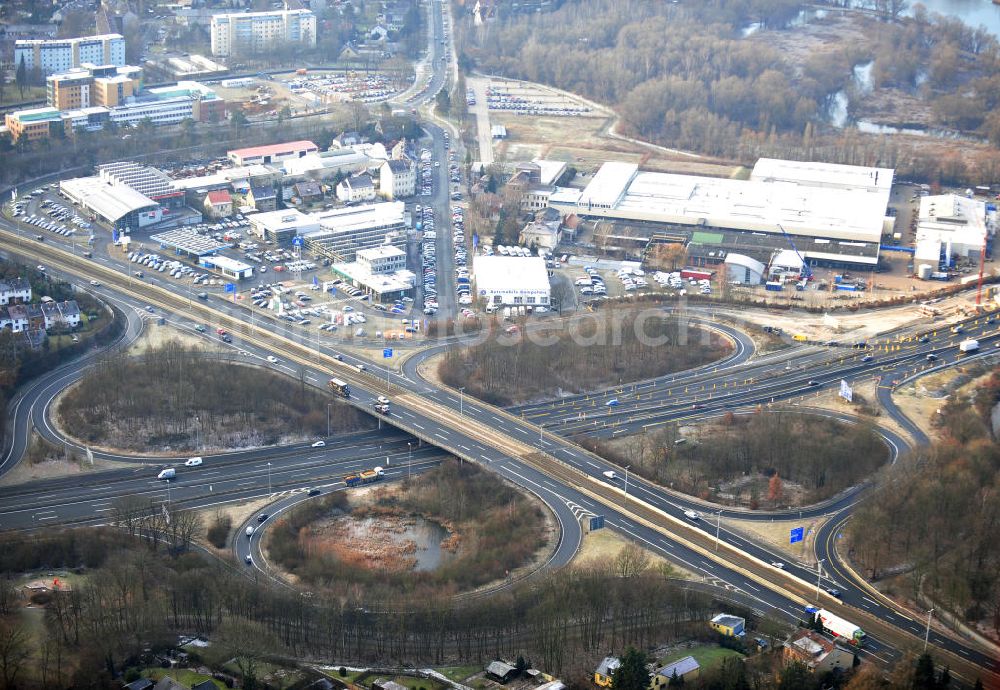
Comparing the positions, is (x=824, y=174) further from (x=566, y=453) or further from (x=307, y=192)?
(x=566, y=453)

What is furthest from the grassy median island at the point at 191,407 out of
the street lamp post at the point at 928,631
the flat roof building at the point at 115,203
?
the street lamp post at the point at 928,631

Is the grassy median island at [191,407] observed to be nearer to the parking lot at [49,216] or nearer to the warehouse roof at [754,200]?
the parking lot at [49,216]

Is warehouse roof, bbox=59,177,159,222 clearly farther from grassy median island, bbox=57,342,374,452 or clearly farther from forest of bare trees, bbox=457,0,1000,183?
forest of bare trees, bbox=457,0,1000,183

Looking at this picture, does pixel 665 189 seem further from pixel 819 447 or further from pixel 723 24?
pixel 723 24

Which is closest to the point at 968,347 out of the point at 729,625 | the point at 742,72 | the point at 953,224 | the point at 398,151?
the point at 953,224

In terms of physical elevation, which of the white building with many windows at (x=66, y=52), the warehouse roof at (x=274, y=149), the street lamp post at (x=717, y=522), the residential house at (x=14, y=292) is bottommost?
the street lamp post at (x=717, y=522)

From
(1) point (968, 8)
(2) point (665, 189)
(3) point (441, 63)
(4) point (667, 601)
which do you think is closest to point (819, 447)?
(4) point (667, 601)
